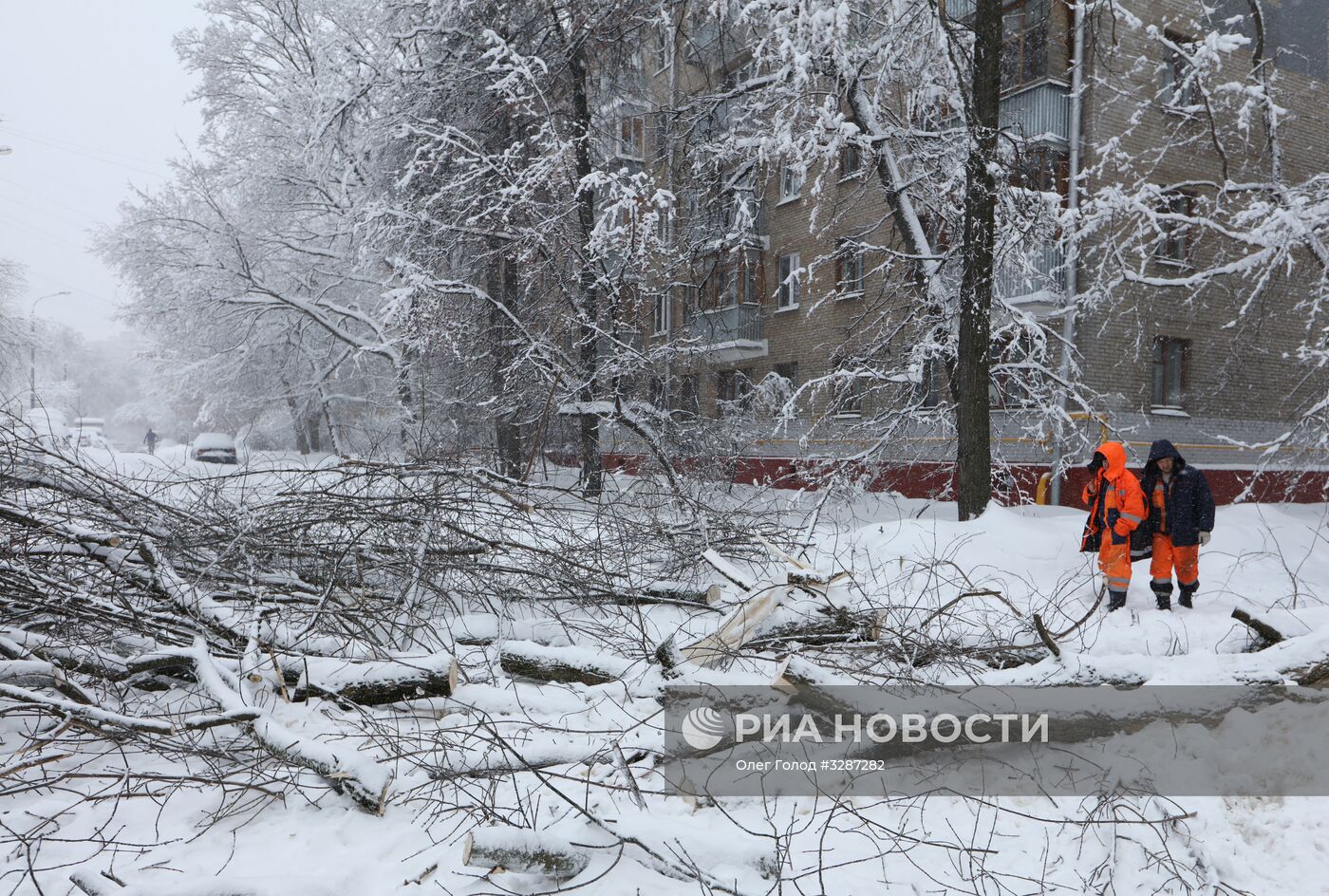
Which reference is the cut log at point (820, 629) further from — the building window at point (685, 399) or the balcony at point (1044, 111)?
the balcony at point (1044, 111)

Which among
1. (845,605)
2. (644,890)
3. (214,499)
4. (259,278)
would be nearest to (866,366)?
(845,605)

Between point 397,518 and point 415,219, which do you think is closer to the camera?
point 397,518

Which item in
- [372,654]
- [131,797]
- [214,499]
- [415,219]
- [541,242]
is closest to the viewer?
[131,797]

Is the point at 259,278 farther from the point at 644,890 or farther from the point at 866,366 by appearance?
the point at 644,890

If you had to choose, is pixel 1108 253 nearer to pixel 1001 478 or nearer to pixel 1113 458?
pixel 1001 478

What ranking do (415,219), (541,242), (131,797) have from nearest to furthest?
(131,797) → (541,242) → (415,219)

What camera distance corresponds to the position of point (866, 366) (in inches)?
370

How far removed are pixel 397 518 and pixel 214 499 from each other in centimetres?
168

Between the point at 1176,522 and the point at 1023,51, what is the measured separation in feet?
32.2

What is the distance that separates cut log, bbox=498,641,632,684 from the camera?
170 inches

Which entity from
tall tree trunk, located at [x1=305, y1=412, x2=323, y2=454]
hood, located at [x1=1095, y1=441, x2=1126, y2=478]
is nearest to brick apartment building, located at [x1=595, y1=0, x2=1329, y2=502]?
hood, located at [x1=1095, y1=441, x2=1126, y2=478]

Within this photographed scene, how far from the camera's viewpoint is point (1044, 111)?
13.0m

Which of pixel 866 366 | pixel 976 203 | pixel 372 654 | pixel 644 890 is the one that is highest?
pixel 976 203

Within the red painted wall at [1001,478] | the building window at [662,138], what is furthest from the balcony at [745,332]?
the building window at [662,138]
